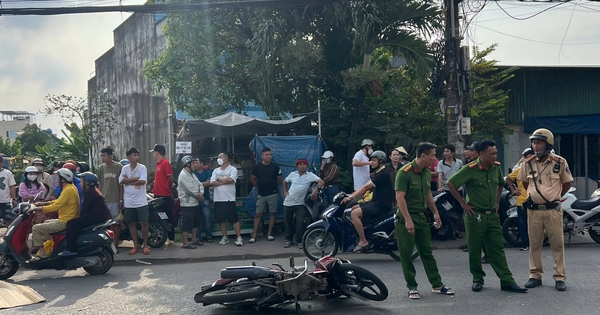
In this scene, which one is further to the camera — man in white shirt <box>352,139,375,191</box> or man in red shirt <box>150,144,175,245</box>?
man in white shirt <box>352,139,375,191</box>

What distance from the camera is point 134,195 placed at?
1078 centimetres

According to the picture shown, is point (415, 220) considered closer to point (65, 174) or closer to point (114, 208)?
point (65, 174)

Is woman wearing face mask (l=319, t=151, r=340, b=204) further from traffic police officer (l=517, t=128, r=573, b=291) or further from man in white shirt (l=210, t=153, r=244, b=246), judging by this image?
traffic police officer (l=517, t=128, r=573, b=291)

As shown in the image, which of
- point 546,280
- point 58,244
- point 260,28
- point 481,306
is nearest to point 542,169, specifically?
point 546,280

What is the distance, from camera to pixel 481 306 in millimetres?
6641

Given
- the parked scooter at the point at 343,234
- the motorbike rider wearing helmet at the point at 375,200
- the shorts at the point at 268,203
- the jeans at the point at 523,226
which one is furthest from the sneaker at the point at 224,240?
the jeans at the point at 523,226

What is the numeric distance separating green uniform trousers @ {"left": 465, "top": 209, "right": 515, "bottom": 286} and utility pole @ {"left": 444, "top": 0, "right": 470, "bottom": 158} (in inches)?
209

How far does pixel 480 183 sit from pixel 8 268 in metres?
6.68

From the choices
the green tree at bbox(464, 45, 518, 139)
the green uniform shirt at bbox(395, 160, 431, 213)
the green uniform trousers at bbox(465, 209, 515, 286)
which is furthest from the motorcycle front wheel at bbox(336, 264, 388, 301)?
the green tree at bbox(464, 45, 518, 139)

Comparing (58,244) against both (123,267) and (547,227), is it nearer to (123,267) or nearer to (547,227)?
(123,267)

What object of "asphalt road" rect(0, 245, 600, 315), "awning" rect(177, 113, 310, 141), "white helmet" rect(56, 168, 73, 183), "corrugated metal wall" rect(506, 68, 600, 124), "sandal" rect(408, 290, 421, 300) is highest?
"corrugated metal wall" rect(506, 68, 600, 124)

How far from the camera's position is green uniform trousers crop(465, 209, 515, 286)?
730 centimetres

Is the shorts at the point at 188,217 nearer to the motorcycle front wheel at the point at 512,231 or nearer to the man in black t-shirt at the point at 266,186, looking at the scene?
the man in black t-shirt at the point at 266,186

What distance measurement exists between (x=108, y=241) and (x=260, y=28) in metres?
7.08
